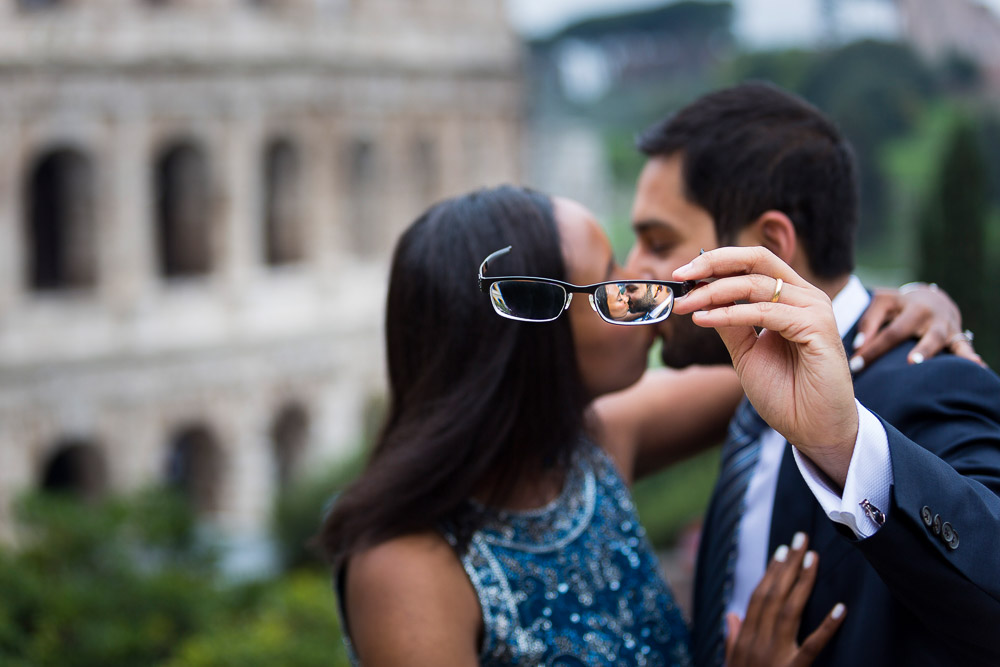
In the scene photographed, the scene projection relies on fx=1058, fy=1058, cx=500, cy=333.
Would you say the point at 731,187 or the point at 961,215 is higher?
the point at 731,187

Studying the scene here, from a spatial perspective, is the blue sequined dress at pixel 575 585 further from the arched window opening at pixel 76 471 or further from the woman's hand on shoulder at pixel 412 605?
the arched window opening at pixel 76 471

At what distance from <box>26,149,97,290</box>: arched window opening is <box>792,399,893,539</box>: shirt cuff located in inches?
676

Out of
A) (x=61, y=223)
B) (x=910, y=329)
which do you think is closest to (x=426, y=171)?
(x=61, y=223)

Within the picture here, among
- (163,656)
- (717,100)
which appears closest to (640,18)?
(163,656)

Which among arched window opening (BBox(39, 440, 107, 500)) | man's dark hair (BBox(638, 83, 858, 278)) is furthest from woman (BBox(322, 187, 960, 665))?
arched window opening (BBox(39, 440, 107, 500))

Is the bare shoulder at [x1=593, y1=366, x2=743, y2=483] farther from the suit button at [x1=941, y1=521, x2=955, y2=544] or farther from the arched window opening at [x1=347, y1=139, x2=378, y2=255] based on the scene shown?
the arched window opening at [x1=347, y1=139, x2=378, y2=255]

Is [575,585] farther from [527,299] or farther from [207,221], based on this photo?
[207,221]

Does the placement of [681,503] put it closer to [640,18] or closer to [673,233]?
[673,233]

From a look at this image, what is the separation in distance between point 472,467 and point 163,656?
4.97 metres

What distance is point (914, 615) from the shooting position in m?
1.95

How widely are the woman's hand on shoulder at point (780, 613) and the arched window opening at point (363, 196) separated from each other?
62.4 feet

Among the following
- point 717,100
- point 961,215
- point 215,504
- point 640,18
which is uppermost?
point 640,18

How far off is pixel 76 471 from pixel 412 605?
685 inches

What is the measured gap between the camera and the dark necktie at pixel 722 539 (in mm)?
2514
